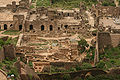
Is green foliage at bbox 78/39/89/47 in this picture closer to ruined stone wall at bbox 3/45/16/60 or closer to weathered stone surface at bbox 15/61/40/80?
ruined stone wall at bbox 3/45/16/60

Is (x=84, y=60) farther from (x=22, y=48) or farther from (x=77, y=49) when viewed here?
(x=22, y=48)

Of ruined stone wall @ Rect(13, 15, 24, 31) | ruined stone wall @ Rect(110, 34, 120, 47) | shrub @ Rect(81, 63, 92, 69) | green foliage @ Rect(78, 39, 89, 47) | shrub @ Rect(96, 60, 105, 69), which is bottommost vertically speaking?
shrub @ Rect(81, 63, 92, 69)

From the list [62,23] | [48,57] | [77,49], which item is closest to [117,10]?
[62,23]

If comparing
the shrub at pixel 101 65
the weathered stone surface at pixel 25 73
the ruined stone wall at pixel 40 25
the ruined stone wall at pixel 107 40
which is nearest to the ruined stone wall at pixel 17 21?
the ruined stone wall at pixel 40 25

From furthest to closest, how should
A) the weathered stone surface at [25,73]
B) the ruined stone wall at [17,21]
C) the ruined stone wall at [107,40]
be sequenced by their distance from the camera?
the ruined stone wall at [17,21]
the ruined stone wall at [107,40]
the weathered stone surface at [25,73]

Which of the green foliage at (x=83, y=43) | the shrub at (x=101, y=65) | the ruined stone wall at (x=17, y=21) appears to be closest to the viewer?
the shrub at (x=101, y=65)

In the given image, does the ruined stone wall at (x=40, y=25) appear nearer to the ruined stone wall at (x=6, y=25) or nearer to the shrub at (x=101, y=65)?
the ruined stone wall at (x=6, y=25)

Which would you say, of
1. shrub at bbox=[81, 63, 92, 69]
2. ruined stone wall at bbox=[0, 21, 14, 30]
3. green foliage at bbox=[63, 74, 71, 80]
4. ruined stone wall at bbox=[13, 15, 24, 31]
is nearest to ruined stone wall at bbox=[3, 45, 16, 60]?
green foliage at bbox=[63, 74, 71, 80]

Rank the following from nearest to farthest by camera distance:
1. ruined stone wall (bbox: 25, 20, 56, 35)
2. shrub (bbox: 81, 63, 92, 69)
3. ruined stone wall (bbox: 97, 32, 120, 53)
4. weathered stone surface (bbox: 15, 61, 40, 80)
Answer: weathered stone surface (bbox: 15, 61, 40, 80)
shrub (bbox: 81, 63, 92, 69)
ruined stone wall (bbox: 97, 32, 120, 53)
ruined stone wall (bbox: 25, 20, 56, 35)

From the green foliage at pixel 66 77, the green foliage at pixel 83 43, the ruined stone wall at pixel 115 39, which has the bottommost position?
the green foliage at pixel 66 77

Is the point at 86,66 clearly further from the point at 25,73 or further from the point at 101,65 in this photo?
the point at 25,73

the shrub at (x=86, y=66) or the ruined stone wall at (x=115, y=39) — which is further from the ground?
the ruined stone wall at (x=115, y=39)
